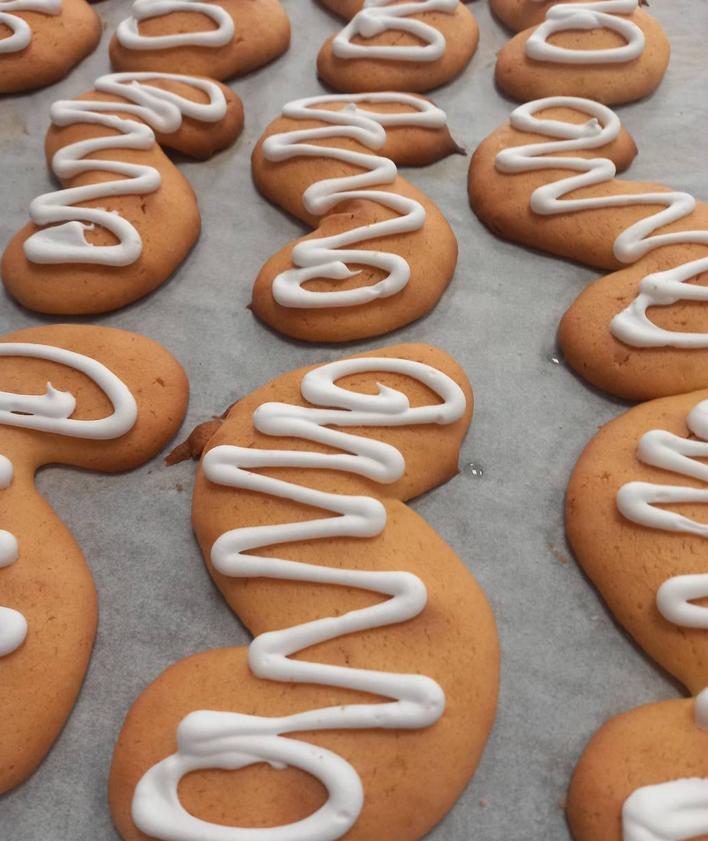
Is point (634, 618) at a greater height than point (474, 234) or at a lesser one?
lesser

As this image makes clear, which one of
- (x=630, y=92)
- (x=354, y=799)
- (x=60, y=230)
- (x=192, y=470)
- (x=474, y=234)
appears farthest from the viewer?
(x=630, y=92)

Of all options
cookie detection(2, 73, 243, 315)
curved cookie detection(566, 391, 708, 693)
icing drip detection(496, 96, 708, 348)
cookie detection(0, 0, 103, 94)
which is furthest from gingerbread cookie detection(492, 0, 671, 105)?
cookie detection(0, 0, 103, 94)

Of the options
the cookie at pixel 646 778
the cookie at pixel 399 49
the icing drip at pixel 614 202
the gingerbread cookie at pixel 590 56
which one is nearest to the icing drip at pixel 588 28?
the gingerbread cookie at pixel 590 56

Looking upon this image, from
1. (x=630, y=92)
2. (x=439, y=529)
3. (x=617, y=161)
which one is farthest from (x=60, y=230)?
(x=630, y=92)

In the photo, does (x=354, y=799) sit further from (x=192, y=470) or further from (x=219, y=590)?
(x=192, y=470)

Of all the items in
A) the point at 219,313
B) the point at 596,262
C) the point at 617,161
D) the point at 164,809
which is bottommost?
the point at 164,809

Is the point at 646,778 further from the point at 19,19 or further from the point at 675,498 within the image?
the point at 19,19

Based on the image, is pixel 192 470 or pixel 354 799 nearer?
pixel 354 799

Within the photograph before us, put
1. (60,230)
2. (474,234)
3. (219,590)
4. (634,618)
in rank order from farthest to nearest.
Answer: (474,234)
(60,230)
(219,590)
(634,618)

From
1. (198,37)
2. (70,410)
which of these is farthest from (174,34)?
(70,410)
